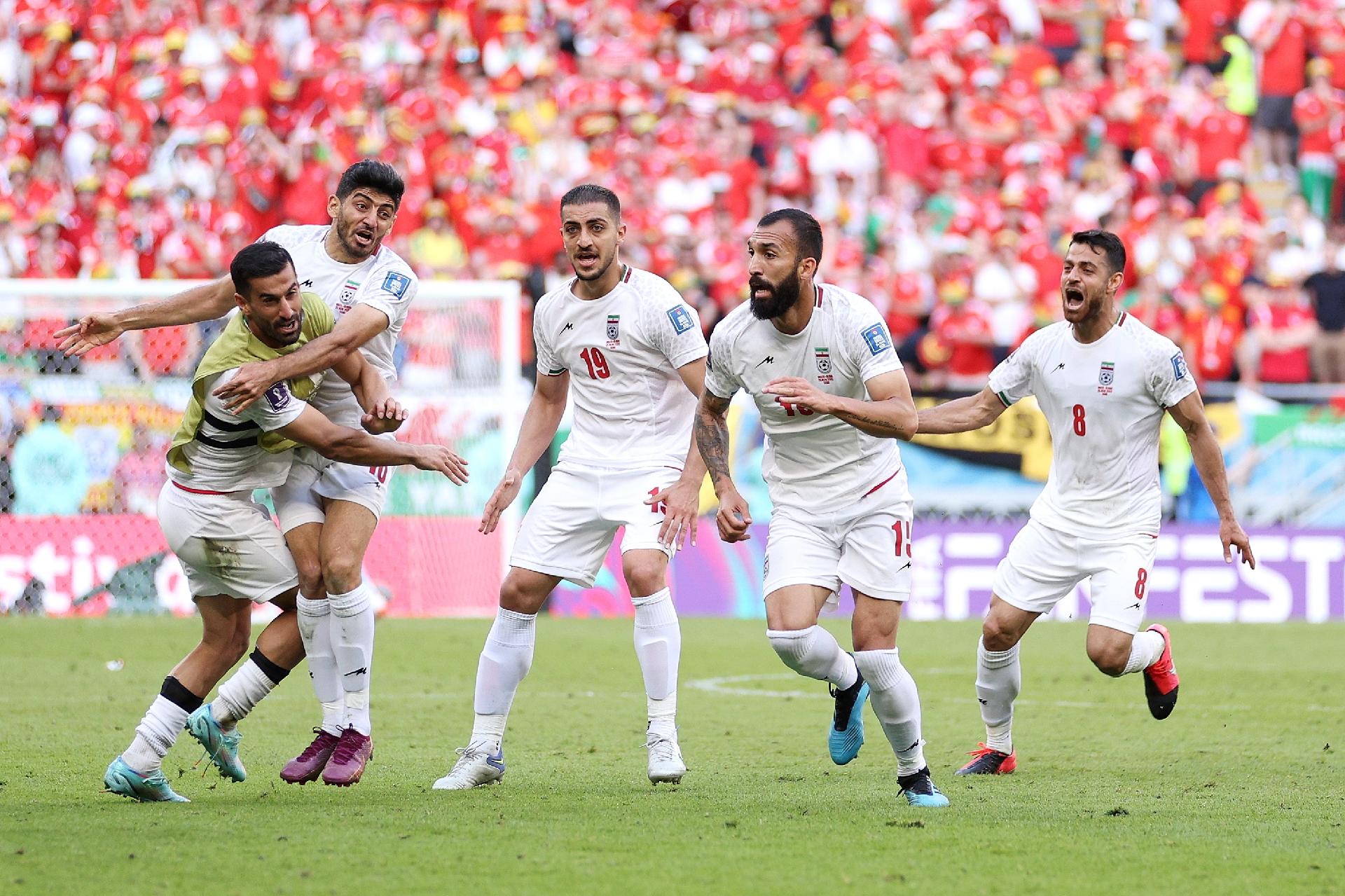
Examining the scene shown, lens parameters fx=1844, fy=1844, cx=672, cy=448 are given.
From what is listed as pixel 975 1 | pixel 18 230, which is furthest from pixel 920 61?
pixel 18 230

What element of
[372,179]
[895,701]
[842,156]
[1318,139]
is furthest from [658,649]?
[1318,139]

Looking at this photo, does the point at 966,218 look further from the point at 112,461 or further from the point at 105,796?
the point at 105,796

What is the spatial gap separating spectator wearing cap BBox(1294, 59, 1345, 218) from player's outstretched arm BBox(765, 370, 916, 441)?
53.2 ft

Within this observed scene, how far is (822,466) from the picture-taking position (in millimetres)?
7473

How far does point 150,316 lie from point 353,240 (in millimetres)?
907

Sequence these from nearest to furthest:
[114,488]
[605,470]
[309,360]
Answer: [309,360] → [605,470] → [114,488]

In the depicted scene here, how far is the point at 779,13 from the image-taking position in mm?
22500

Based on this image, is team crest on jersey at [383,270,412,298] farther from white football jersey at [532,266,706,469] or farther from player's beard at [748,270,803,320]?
player's beard at [748,270,803,320]

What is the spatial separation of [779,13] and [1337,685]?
1294 cm

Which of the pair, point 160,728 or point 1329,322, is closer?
point 160,728

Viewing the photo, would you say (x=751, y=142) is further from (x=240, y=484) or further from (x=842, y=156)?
(x=240, y=484)

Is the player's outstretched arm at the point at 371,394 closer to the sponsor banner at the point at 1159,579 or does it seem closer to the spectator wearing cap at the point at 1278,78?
the sponsor banner at the point at 1159,579

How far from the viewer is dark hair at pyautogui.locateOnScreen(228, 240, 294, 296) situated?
690 cm

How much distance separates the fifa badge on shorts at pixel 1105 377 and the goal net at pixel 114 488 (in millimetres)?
7667
